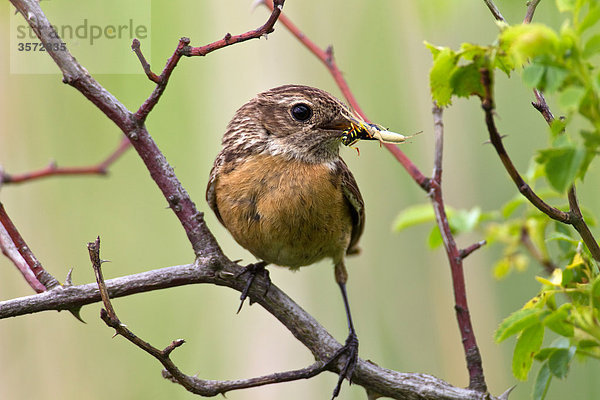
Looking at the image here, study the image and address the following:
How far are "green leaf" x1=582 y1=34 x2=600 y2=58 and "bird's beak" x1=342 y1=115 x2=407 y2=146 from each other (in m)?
1.34

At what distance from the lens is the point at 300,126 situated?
10.0 ft

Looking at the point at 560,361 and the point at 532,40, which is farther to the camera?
the point at 560,361

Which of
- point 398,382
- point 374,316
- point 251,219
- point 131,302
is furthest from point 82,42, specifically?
point 398,382

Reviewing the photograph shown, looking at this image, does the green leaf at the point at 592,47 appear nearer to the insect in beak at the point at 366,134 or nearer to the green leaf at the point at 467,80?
the green leaf at the point at 467,80

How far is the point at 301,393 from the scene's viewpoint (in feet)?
12.5

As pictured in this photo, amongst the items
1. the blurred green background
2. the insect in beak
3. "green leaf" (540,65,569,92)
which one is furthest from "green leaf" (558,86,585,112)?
the blurred green background

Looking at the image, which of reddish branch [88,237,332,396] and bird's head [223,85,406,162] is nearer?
reddish branch [88,237,332,396]

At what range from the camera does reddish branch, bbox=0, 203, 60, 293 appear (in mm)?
2104

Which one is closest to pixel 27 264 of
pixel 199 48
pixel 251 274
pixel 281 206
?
pixel 251 274

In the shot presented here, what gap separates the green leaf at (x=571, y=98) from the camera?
1.11 m

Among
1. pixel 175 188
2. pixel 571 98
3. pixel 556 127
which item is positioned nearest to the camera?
pixel 571 98

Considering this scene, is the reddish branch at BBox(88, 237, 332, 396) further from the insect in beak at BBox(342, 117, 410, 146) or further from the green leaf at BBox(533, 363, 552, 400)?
the insect in beak at BBox(342, 117, 410, 146)

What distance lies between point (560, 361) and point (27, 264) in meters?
1.65

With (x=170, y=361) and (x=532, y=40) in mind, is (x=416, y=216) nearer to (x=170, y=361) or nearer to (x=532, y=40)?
(x=170, y=361)
